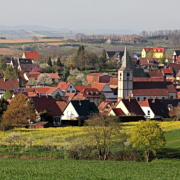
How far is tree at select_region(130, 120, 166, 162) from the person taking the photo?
3003 centimetres

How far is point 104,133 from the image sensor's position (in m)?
31.2

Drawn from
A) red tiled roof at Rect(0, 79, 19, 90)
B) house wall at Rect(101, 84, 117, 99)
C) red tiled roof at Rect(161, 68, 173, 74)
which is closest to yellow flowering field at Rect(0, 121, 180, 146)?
house wall at Rect(101, 84, 117, 99)

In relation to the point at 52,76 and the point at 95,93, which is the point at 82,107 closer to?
the point at 95,93

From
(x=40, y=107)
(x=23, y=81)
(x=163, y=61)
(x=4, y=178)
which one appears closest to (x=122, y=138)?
(x=4, y=178)

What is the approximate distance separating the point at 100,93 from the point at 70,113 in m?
24.3

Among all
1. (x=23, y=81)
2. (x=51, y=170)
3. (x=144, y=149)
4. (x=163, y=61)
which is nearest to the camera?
(x=51, y=170)

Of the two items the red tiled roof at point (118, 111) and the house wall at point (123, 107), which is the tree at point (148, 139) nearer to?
the red tiled roof at point (118, 111)

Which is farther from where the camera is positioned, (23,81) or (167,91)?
(23,81)

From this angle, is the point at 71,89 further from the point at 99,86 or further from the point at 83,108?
the point at 83,108

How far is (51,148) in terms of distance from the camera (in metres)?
32.1

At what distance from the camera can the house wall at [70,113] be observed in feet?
171

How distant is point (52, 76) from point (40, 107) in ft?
149

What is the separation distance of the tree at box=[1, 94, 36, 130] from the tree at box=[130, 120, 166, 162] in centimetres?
1647

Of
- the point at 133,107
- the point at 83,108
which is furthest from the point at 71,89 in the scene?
the point at 83,108
